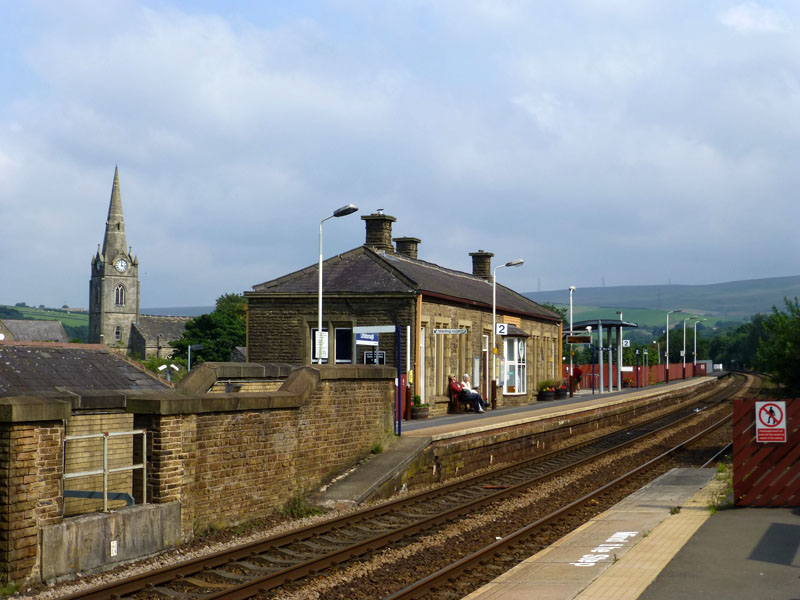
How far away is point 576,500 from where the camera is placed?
49.1 feet

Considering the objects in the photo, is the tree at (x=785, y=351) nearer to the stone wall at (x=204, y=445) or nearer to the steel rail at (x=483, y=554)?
the steel rail at (x=483, y=554)

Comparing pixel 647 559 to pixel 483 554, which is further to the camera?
pixel 483 554

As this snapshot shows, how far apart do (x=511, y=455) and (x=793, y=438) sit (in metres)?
10.3

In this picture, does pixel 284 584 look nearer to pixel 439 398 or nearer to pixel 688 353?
pixel 439 398

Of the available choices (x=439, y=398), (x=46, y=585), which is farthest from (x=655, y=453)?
(x=46, y=585)

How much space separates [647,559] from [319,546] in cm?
388

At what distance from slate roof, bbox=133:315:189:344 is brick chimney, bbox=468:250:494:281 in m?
111

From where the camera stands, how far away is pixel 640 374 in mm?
66875

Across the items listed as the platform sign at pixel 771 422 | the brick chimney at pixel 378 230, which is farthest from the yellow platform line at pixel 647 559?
the brick chimney at pixel 378 230

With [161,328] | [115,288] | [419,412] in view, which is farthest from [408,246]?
[115,288]

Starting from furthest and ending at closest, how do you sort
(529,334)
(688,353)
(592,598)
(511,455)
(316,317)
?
1. (688,353)
2. (529,334)
3. (316,317)
4. (511,455)
5. (592,598)

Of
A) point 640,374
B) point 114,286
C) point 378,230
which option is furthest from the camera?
point 114,286

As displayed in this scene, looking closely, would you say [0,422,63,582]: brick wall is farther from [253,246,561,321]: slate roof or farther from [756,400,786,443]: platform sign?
[253,246,561,321]: slate roof

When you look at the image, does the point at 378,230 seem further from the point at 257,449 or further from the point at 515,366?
the point at 257,449
